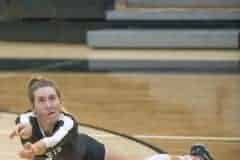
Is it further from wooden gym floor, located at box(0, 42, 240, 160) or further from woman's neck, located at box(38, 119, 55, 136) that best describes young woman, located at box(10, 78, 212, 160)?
wooden gym floor, located at box(0, 42, 240, 160)

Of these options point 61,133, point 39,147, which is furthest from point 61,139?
point 39,147

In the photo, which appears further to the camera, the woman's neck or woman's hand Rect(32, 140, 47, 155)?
the woman's neck

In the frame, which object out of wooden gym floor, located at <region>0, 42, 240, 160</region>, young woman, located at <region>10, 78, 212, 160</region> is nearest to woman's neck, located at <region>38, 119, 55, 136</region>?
young woman, located at <region>10, 78, 212, 160</region>

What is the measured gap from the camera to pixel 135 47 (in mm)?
9055

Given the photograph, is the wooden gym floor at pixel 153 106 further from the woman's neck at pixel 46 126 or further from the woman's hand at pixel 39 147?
the woman's hand at pixel 39 147

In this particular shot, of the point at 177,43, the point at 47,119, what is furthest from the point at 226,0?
the point at 47,119

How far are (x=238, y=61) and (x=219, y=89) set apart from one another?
1958 mm

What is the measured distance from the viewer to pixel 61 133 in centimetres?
261

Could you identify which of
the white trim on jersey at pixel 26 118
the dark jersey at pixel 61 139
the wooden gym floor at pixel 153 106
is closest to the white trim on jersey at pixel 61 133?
the dark jersey at pixel 61 139

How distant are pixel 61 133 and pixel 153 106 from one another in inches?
105

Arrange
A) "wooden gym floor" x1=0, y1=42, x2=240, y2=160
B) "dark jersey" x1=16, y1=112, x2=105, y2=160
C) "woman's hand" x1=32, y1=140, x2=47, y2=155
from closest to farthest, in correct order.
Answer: "woman's hand" x1=32, y1=140, x2=47, y2=155, "dark jersey" x1=16, y1=112, x2=105, y2=160, "wooden gym floor" x1=0, y1=42, x2=240, y2=160

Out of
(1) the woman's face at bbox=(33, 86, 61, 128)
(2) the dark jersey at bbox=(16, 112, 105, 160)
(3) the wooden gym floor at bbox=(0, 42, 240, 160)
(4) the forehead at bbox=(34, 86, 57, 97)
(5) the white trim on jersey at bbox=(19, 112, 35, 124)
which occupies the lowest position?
(3) the wooden gym floor at bbox=(0, 42, 240, 160)

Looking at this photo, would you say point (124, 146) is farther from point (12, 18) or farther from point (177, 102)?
point (12, 18)

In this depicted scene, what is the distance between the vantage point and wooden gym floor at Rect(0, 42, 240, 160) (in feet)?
13.4
